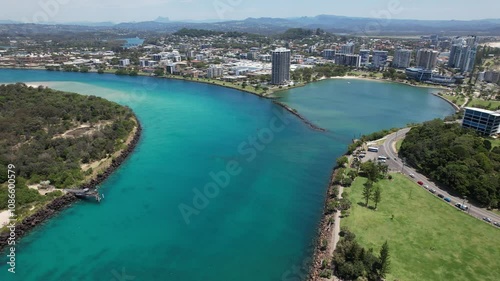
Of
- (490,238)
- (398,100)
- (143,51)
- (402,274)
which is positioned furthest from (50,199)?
(143,51)

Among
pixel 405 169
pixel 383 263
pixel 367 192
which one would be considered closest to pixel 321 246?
pixel 383 263

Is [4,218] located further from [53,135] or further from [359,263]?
[359,263]

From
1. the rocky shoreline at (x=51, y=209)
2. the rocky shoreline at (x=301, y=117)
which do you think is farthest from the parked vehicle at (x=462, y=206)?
the rocky shoreline at (x=51, y=209)

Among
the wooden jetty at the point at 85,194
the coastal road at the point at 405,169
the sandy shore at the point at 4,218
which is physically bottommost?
the wooden jetty at the point at 85,194

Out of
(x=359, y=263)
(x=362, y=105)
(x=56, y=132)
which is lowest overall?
(x=362, y=105)

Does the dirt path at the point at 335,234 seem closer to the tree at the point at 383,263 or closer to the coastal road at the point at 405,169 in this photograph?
the tree at the point at 383,263

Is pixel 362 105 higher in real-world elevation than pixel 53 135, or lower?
lower
